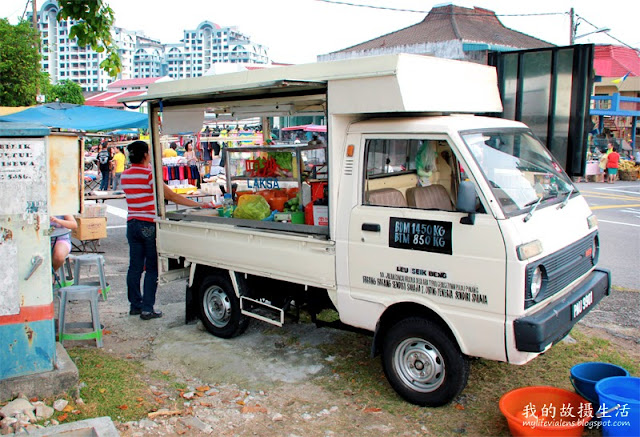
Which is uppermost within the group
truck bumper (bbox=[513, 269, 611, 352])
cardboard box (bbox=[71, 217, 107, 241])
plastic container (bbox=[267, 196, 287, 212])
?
plastic container (bbox=[267, 196, 287, 212])

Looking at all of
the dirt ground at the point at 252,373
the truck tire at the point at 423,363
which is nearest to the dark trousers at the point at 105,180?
the dirt ground at the point at 252,373

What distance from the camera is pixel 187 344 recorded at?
5496 millimetres

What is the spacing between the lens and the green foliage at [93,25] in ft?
18.7

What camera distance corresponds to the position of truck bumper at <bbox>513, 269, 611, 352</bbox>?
3463 millimetres

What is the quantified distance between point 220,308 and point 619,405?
365cm

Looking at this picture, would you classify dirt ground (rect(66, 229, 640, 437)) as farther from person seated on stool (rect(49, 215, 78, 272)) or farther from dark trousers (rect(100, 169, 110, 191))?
dark trousers (rect(100, 169, 110, 191))

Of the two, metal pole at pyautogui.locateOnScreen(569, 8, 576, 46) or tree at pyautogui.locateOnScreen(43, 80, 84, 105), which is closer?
metal pole at pyautogui.locateOnScreen(569, 8, 576, 46)

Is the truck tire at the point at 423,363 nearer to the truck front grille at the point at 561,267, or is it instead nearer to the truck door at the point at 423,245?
the truck door at the point at 423,245

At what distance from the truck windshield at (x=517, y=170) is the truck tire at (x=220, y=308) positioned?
2.70 metres

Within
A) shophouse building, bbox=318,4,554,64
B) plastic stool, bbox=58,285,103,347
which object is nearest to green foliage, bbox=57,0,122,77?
plastic stool, bbox=58,285,103,347

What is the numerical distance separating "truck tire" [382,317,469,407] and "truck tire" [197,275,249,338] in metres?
1.75

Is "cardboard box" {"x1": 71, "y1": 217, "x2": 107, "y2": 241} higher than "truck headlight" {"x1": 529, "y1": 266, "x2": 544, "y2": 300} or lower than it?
lower

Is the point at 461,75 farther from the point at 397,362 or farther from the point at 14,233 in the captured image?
the point at 14,233

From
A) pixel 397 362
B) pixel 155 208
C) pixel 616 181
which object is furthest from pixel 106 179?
pixel 616 181
